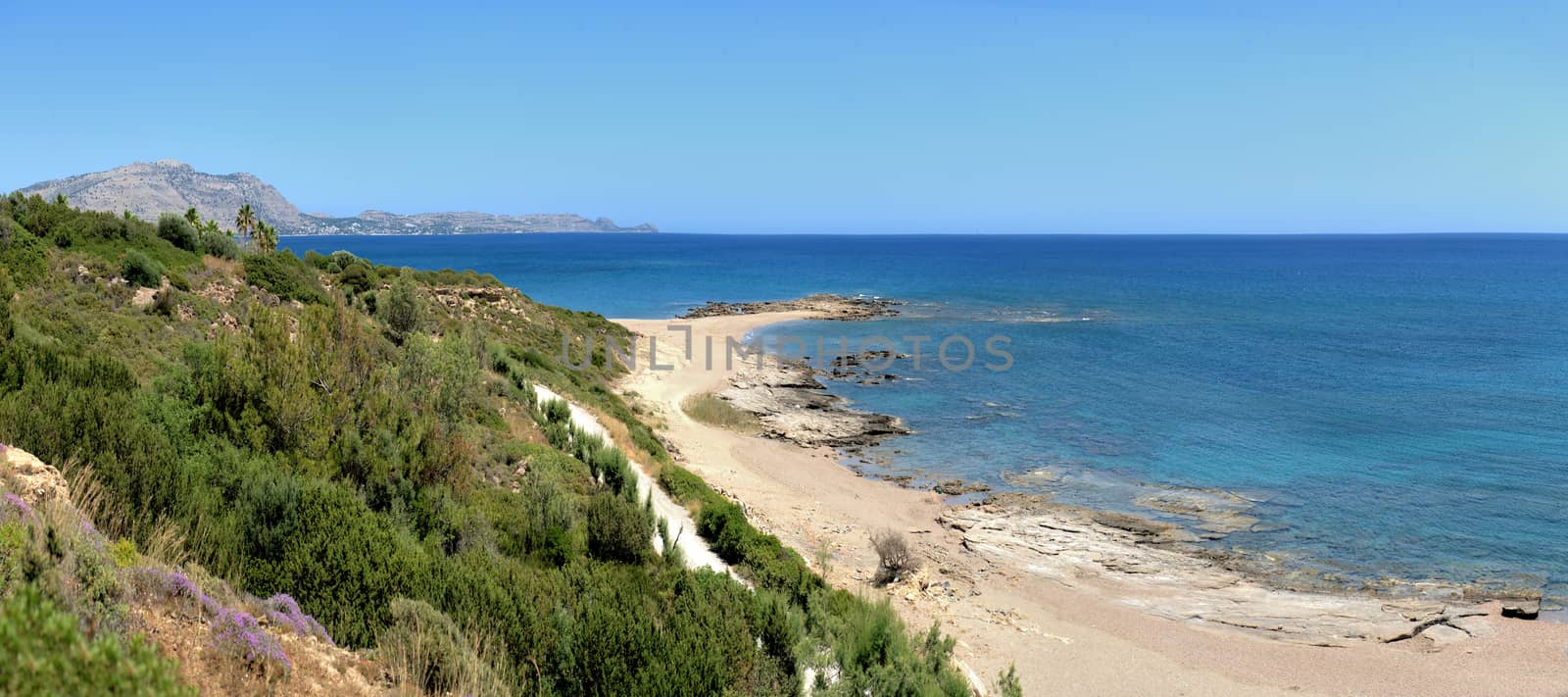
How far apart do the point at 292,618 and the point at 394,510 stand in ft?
15.0

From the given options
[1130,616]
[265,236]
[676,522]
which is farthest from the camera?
[265,236]

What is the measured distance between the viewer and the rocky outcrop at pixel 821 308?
7469 centimetres

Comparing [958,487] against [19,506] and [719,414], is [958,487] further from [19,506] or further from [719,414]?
[19,506]

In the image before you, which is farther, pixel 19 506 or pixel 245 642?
pixel 19 506

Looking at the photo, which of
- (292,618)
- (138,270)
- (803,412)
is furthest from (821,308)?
(292,618)

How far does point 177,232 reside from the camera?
26578 millimetres

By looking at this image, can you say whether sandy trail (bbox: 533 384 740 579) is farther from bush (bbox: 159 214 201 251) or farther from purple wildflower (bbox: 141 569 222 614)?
bush (bbox: 159 214 201 251)

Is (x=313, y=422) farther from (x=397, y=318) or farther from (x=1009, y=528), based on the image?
(x=397, y=318)

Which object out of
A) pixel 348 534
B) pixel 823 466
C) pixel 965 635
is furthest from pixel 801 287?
pixel 348 534

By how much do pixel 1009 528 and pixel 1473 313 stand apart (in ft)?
229

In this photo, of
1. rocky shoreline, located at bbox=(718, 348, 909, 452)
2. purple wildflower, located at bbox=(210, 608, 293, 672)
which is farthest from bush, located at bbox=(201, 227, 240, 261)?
purple wildflower, located at bbox=(210, 608, 293, 672)

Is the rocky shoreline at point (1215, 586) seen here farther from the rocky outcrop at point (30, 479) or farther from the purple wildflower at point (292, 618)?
the rocky outcrop at point (30, 479)

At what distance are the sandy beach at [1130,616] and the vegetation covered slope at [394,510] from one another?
3154 millimetres

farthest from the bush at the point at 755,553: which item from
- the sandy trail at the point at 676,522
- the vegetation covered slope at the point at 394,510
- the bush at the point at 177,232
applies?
the bush at the point at 177,232
